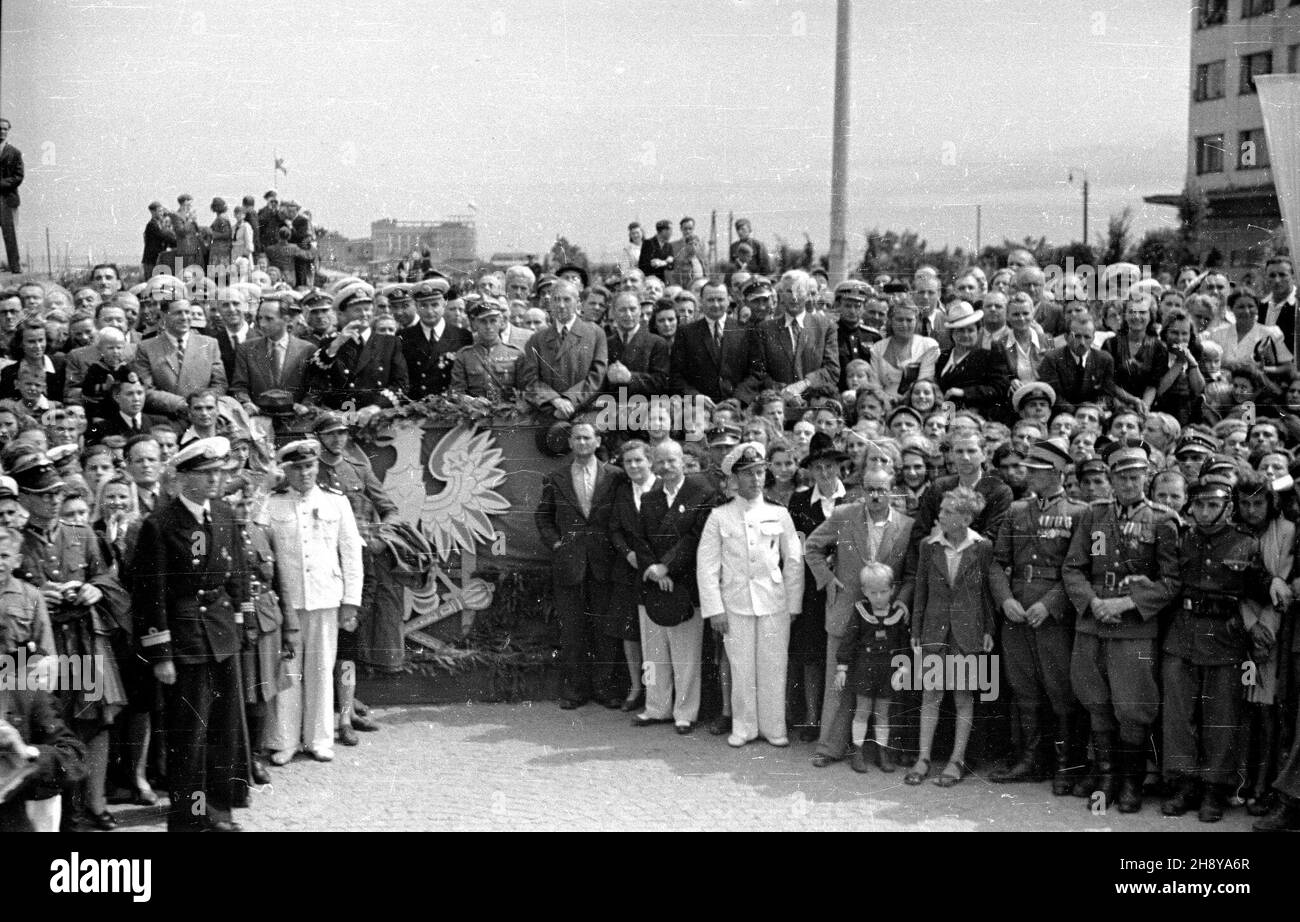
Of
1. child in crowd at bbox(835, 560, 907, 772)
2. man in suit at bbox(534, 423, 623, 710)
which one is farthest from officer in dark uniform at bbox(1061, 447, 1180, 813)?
man in suit at bbox(534, 423, 623, 710)

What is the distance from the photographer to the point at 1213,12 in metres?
11.8

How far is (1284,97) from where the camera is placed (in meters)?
7.99

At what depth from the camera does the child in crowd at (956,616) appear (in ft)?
25.3

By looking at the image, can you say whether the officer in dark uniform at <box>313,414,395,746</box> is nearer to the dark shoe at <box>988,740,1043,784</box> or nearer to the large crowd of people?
the large crowd of people

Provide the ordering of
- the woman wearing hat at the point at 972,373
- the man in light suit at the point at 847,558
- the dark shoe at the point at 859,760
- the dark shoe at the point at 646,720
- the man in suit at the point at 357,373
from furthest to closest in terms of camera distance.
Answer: the woman wearing hat at the point at 972,373 < the man in suit at the point at 357,373 < the dark shoe at the point at 646,720 < the man in light suit at the point at 847,558 < the dark shoe at the point at 859,760

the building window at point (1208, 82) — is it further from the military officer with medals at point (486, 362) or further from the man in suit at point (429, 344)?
the man in suit at point (429, 344)

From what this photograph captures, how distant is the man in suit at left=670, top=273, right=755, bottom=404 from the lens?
9273 mm

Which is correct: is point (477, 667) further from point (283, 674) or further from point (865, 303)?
point (865, 303)

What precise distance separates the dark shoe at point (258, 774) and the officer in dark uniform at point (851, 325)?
166 inches

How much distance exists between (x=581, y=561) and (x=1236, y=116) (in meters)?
5.61

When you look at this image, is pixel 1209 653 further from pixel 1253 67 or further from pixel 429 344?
pixel 429 344

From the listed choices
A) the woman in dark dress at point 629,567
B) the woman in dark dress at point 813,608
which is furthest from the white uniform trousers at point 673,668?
the woman in dark dress at point 813,608

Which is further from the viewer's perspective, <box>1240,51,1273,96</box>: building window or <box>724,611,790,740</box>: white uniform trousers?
<box>1240,51,1273,96</box>: building window
